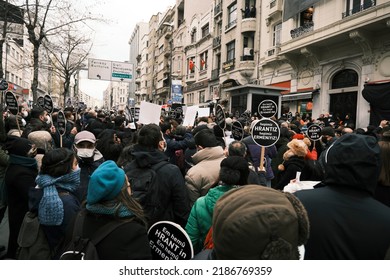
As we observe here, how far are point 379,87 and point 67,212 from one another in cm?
1514

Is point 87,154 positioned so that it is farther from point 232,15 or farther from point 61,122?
point 232,15

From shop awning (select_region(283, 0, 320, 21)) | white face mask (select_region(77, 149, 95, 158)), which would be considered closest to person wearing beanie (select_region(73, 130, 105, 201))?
white face mask (select_region(77, 149, 95, 158))

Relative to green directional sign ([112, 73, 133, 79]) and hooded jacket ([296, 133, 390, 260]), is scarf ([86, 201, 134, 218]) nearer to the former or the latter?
hooded jacket ([296, 133, 390, 260])

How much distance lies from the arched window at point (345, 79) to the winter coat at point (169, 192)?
643 inches

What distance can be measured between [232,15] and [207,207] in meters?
29.0

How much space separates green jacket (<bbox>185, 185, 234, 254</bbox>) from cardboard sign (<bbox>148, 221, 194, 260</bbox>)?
0.50 m

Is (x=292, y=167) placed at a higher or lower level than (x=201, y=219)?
higher

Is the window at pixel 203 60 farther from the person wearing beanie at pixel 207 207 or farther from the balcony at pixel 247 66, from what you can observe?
the person wearing beanie at pixel 207 207

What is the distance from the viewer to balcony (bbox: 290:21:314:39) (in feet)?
59.8

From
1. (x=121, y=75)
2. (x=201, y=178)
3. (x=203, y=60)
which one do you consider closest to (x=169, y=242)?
(x=201, y=178)

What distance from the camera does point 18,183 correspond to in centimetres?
336

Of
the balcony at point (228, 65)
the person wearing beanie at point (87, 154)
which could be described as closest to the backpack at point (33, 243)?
the person wearing beanie at point (87, 154)

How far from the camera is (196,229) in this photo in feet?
8.01
